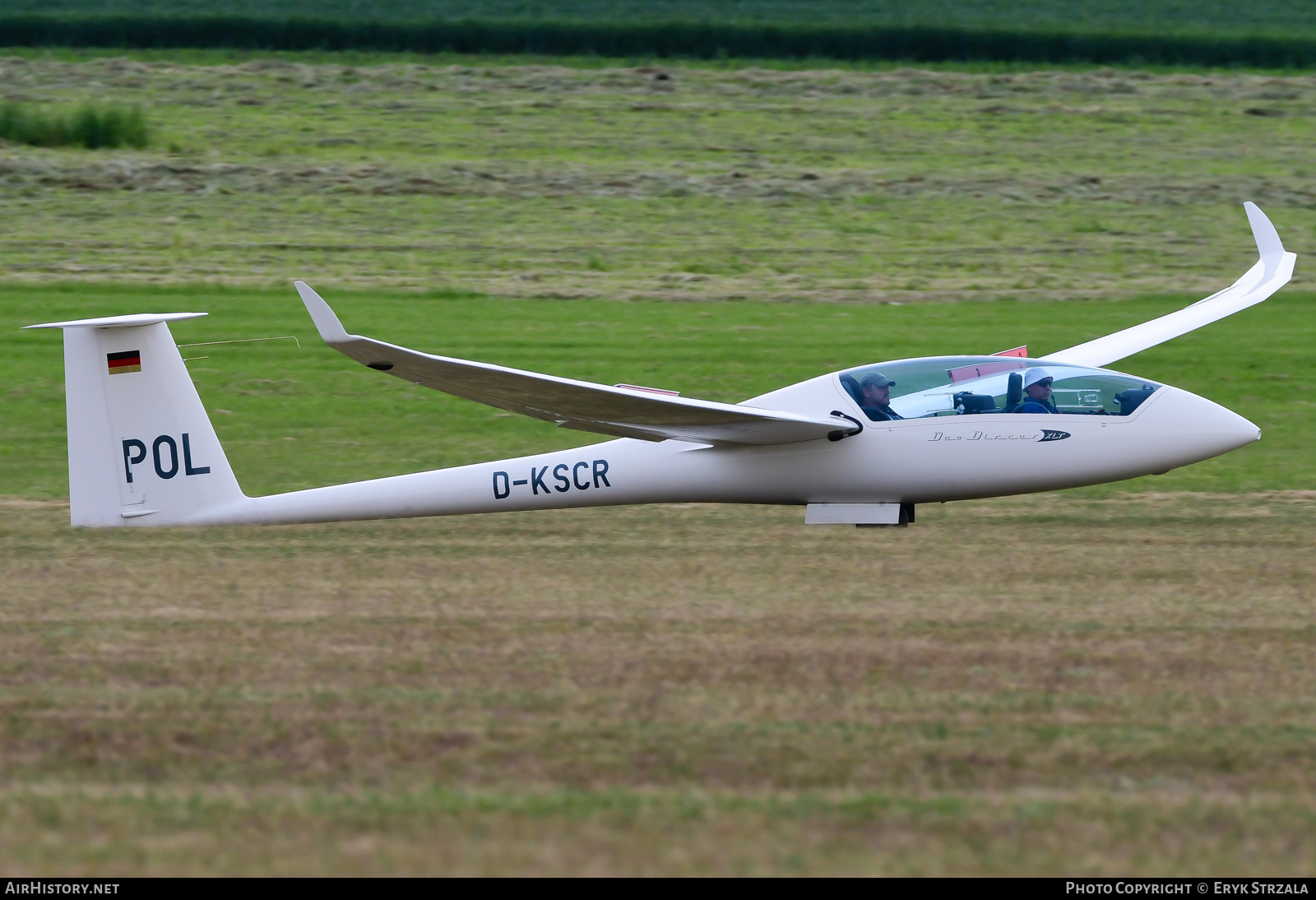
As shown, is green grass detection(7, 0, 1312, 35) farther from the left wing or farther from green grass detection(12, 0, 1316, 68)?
the left wing

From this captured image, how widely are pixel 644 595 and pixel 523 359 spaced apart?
13257 mm

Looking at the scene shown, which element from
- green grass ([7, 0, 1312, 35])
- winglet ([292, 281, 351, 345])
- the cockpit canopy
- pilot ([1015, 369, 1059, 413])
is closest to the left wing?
the cockpit canopy

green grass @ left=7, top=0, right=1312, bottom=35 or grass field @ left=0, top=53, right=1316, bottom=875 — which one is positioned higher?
green grass @ left=7, top=0, right=1312, bottom=35

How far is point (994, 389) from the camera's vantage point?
40.4 ft

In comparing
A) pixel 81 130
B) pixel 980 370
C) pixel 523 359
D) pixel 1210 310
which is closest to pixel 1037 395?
pixel 980 370

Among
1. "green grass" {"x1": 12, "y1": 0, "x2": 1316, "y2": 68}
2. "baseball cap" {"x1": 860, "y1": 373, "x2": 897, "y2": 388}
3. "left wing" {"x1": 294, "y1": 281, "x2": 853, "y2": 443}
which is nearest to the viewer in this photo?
"left wing" {"x1": 294, "y1": 281, "x2": 853, "y2": 443}

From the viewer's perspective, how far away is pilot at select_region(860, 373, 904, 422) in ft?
40.8

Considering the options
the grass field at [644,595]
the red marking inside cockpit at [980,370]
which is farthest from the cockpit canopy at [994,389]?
the grass field at [644,595]

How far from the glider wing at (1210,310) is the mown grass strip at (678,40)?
29.2 meters

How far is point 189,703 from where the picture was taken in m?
7.29

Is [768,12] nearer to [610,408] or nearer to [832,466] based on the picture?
[832,466]

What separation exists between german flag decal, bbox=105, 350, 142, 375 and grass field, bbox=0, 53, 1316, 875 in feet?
4.40

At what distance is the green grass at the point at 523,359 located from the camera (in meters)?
18.2

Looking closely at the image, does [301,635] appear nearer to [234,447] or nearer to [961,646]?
[961,646]
